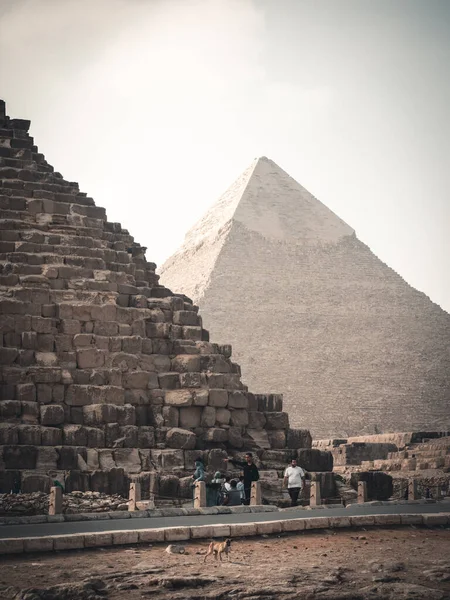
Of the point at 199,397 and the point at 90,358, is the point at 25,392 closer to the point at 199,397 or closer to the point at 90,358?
the point at 90,358

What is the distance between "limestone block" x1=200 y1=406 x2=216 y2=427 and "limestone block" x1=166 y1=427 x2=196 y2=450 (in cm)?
51

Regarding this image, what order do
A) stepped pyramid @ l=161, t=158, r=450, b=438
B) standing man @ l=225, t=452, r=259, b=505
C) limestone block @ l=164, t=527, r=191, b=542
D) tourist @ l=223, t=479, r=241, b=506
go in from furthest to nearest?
1. stepped pyramid @ l=161, t=158, r=450, b=438
2. standing man @ l=225, t=452, r=259, b=505
3. tourist @ l=223, t=479, r=241, b=506
4. limestone block @ l=164, t=527, r=191, b=542

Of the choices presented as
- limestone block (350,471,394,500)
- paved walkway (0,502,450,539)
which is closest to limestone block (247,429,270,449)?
limestone block (350,471,394,500)

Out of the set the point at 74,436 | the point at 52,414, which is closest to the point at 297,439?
the point at 74,436

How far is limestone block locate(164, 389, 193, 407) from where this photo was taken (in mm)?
24609

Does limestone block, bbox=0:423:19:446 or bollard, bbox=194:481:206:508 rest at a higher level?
limestone block, bbox=0:423:19:446

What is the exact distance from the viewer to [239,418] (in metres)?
25.1

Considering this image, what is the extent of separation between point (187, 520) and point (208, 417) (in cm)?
595

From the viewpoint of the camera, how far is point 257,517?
1933 cm

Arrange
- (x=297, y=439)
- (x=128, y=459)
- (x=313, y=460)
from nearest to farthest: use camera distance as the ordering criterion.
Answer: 1. (x=128, y=459)
2. (x=313, y=460)
3. (x=297, y=439)

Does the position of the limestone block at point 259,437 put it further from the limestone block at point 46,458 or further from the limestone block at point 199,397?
the limestone block at point 46,458

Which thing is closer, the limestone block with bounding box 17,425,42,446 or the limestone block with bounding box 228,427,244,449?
the limestone block with bounding box 17,425,42,446

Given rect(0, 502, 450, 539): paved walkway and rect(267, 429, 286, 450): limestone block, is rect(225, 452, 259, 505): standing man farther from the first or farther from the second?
rect(267, 429, 286, 450): limestone block

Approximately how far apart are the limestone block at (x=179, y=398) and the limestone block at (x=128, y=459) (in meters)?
1.31
